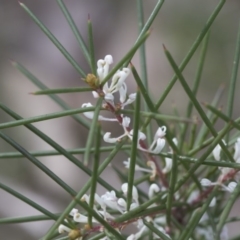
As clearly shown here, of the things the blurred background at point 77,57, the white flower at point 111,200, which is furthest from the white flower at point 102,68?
the blurred background at point 77,57

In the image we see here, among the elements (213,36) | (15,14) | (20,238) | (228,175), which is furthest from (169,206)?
(15,14)

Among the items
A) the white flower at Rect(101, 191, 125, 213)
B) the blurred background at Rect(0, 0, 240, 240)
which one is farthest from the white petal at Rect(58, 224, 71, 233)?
the blurred background at Rect(0, 0, 240, 240)

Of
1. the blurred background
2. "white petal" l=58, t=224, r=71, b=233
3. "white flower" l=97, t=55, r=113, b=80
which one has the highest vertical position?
the blurred background

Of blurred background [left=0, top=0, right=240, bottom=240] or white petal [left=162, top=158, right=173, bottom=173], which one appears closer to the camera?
white petal [left=162, top=158, right=173, bottom=173]

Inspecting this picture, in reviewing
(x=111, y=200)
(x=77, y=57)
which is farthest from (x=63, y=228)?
(x=77, y=57)

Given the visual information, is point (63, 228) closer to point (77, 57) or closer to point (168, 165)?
point (168, 165)

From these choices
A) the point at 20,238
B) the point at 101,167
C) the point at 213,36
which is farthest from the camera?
the point at 213,36

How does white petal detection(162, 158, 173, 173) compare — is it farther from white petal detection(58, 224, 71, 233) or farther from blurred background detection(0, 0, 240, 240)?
blurred background detection(0, 0, 240, 240)

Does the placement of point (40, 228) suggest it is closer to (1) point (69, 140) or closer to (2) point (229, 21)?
(1) point (69, 140)
